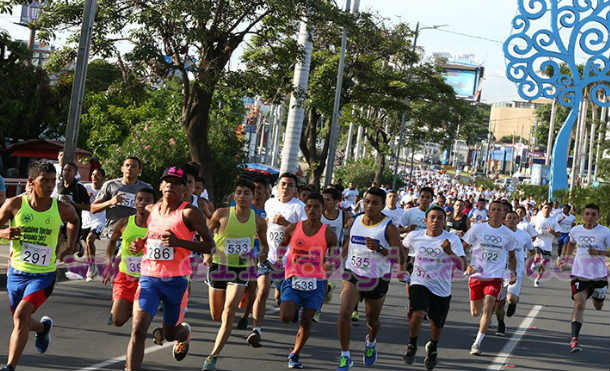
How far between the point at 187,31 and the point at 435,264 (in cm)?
1112

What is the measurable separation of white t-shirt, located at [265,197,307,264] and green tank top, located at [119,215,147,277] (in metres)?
2.90

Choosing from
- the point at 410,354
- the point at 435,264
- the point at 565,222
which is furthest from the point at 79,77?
the point at 565,222

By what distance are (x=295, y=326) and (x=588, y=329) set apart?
499 centimetres

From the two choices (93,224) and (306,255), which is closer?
(306,255)

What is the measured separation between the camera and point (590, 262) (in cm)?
1197

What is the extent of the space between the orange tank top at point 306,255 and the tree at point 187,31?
10.2 meters

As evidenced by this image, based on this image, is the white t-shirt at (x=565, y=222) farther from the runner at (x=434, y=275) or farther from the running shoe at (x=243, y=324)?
the runner at (x=434, y=275)

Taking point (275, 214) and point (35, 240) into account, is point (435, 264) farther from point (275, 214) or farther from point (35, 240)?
point (35, 240)

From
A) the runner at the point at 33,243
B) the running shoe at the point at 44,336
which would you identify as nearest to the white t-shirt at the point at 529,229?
the running shoe at the point at 44,336

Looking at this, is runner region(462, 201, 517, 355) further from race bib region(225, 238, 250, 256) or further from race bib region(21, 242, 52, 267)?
race bib region(21, 242, 52, 267)

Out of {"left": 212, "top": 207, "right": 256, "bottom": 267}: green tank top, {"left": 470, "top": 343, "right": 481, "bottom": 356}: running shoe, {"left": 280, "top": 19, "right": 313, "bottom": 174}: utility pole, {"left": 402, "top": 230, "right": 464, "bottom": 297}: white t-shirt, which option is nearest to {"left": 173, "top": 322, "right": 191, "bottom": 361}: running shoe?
{"left": 212, "top": 207, "right": 256, "bottom": 267}: green tank top

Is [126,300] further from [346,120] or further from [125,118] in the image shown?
[346,120]

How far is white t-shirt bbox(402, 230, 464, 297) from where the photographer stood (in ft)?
31.1

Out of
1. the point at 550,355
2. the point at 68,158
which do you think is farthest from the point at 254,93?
the point at 550,355
